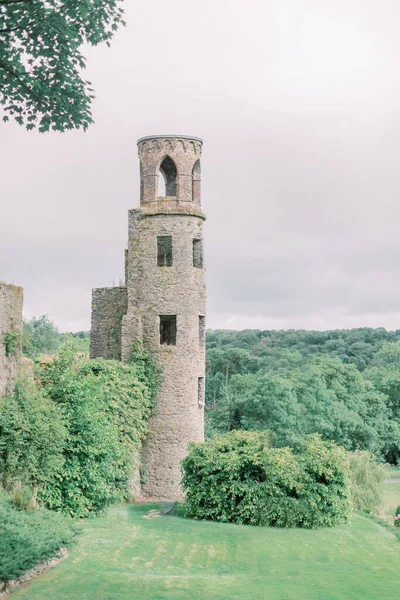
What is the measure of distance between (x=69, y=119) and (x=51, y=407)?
28.1 ft

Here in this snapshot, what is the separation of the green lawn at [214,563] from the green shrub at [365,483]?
7859mm

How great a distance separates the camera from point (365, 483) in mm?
33531

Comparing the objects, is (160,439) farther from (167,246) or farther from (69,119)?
(69,119)

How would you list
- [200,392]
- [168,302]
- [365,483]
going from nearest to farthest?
[168,302]
[200,392]
[365,483]

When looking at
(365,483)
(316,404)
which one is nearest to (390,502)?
(365,483)

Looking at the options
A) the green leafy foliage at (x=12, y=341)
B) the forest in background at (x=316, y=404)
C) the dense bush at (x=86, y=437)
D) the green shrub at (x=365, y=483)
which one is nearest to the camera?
the green leafy foliage at (x=12, y=341)

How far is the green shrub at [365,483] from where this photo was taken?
32.5m

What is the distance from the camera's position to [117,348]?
29188mm

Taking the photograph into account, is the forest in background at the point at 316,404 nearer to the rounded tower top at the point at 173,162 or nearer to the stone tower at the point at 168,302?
the stone tower at the point at 168,302

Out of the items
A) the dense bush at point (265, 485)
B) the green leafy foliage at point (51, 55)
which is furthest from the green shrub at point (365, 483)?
the green leafy foliage at point (51, 55)

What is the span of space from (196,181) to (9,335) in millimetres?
11878

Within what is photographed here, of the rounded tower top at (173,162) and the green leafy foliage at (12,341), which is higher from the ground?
the rounded tower top at (173,162)

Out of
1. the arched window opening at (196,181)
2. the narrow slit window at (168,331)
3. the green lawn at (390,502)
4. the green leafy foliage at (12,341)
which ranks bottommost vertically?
the green lawn at (390,502)

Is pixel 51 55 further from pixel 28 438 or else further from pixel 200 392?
pixel 200 392
